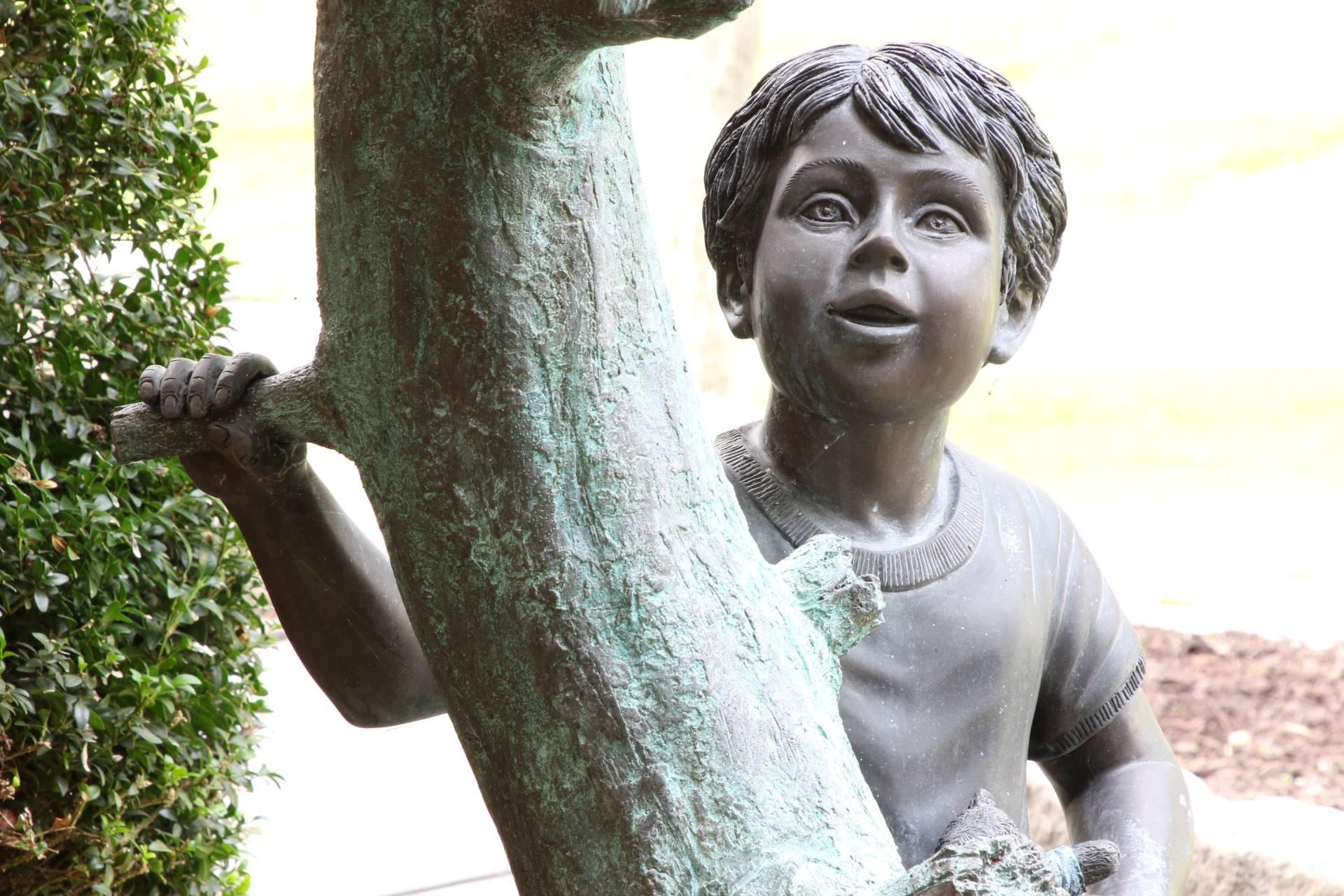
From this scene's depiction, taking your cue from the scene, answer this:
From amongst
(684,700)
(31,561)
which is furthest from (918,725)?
(31,561)

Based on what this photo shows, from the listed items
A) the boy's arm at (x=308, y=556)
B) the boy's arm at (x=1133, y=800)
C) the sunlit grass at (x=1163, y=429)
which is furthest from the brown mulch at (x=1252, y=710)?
the sunlit grass at (x=1163, y=429)

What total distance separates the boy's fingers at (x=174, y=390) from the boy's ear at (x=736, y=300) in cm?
55

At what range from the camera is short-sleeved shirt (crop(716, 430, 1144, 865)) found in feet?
4.96

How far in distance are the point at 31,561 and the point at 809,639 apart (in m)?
1.43

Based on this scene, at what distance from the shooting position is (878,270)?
1.43 meters

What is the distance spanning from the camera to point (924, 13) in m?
12.8

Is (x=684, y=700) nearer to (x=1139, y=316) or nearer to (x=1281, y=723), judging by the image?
(x=1281, y=723)

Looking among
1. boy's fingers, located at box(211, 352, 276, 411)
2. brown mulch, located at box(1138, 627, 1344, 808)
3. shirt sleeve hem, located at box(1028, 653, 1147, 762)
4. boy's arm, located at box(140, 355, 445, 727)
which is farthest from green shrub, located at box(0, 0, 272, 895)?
brown mulch, located at box(1138, 627, 1344, 808)

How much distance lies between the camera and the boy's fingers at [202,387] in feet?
4.30

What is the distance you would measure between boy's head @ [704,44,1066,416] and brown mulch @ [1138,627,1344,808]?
3172 mm

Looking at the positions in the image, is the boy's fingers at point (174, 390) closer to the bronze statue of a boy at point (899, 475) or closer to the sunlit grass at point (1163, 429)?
the bronze statue of a boy at point (899, 475)

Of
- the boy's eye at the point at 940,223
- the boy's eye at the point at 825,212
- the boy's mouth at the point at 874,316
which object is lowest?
the boy's mouth at the point at 874,316

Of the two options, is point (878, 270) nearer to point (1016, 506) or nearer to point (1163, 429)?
point (1016, 506)

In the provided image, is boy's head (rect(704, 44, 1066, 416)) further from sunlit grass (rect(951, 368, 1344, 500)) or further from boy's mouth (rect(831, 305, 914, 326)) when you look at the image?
sunlit grass (rect(951, 368, 1344, 500))
